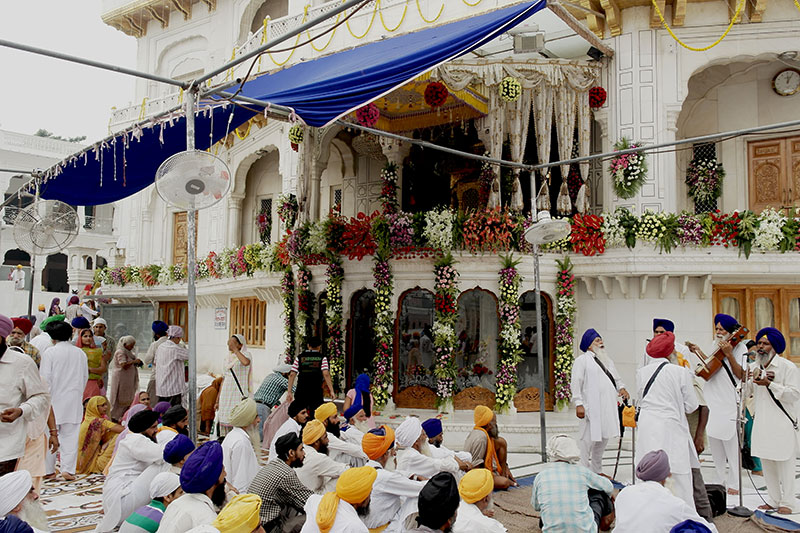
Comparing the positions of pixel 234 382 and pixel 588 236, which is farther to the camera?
pixel 588 236

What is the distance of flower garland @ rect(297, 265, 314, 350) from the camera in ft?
40.3

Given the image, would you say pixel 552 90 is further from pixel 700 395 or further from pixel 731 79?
pixel 700 395

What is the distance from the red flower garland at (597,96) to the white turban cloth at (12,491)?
11.4 m

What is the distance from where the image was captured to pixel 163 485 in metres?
4.07

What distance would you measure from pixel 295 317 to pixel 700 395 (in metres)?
7.85

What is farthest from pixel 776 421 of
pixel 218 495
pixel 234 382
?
pixel 234 382

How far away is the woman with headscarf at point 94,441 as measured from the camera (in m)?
Result: 7.68

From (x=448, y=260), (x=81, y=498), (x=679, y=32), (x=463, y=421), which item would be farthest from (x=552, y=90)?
(x=81, y=498)

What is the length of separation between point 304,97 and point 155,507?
15.4 feet

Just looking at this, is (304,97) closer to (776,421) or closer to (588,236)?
(776,421)

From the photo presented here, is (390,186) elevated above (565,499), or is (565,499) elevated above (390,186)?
(390,186)

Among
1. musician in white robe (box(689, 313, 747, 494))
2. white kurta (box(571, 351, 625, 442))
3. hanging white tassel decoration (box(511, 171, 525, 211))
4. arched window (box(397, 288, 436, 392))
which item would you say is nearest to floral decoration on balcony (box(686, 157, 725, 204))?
hanging white tassel decoration (box(511, 171, 525, 211))

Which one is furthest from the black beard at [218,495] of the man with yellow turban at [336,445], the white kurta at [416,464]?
the white kurta at [416,464]

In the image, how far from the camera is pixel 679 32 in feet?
39.8
